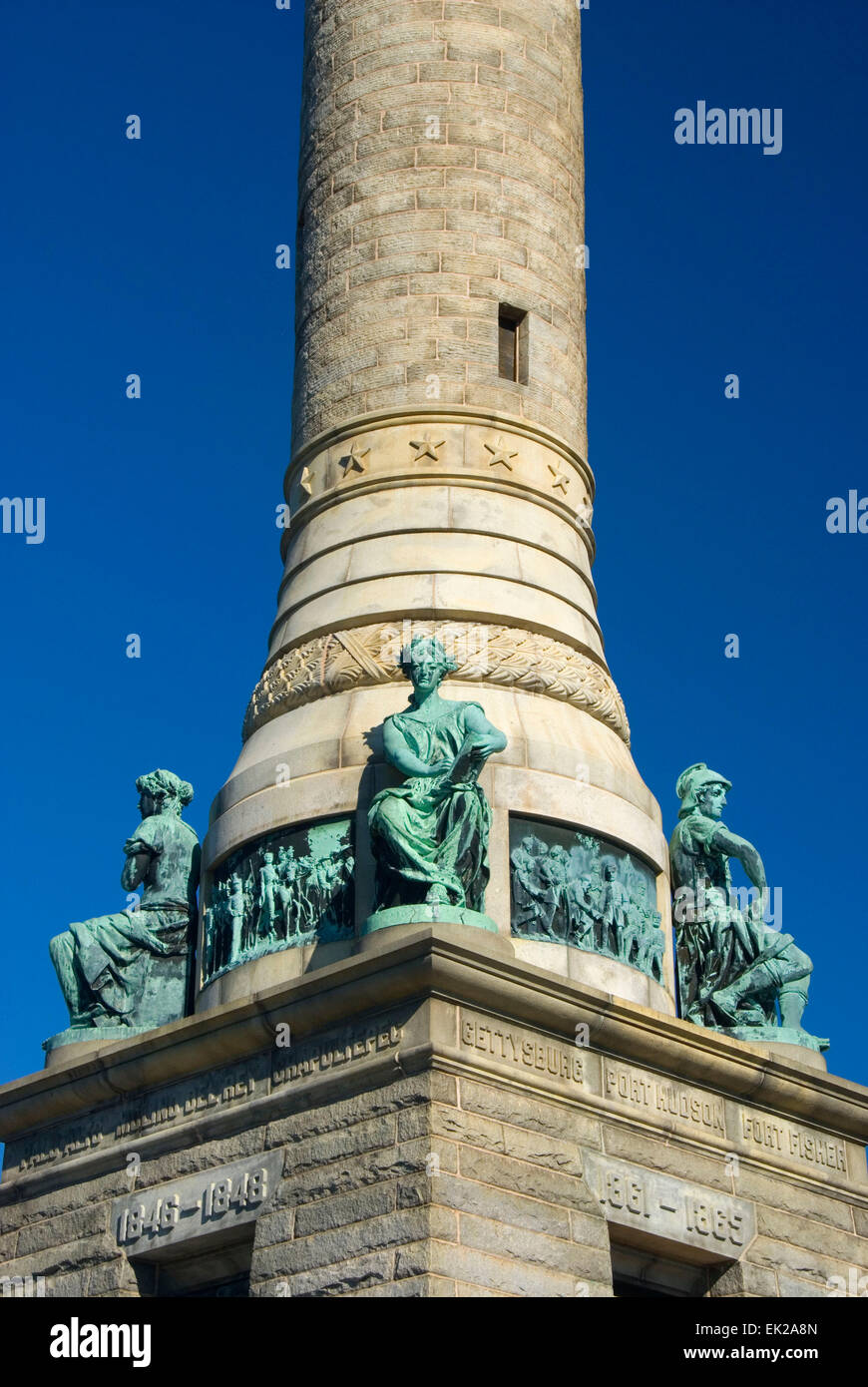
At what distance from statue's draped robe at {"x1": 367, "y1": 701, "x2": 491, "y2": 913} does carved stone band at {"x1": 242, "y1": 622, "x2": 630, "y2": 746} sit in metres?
2.24

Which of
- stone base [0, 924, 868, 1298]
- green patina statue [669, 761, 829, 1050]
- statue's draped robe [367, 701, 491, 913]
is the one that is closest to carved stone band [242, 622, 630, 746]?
green patina statue [669, 761, 829, 1050]

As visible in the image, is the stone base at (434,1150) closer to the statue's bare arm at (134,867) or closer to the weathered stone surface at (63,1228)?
the weathered stone surface at (63,1228)

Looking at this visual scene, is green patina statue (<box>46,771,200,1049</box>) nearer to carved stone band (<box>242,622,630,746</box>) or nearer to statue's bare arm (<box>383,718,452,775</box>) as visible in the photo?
carved stone band (<box>242,622,630,746</box>)

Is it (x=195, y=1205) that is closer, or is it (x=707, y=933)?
Answer: (x=195, y=1205)

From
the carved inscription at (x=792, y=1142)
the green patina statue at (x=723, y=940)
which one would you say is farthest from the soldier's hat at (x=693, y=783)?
the carved inscription at (x=792, y=1142)

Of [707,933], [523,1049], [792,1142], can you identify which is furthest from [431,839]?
[792,1142]

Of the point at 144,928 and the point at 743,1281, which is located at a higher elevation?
the point at 144,928

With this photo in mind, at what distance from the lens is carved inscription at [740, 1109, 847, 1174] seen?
58.9ft

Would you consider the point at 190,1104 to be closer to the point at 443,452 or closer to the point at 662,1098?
the point at 662,1098

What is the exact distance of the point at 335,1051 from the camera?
→ 16.4 m

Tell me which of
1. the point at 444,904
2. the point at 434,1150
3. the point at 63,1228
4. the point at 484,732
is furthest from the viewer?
the point at 63,1228

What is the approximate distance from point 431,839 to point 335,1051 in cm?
192

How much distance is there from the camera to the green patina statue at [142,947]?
1923cm

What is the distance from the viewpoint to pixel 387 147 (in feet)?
72.6
